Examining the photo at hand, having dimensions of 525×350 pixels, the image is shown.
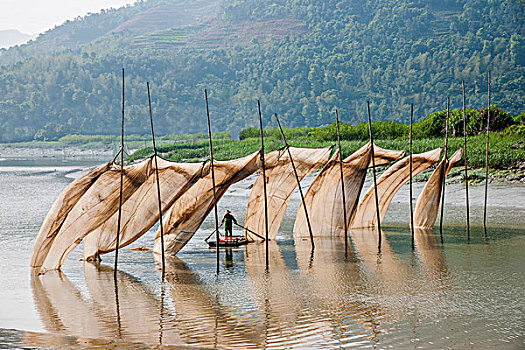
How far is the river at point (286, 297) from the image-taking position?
9.62 metres

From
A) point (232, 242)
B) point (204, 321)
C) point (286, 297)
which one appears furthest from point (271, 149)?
point (204, 321)

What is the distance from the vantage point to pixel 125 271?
49.4ft

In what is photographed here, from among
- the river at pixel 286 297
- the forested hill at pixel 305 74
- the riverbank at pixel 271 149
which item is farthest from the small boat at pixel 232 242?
the forested hill at pixel 305 74

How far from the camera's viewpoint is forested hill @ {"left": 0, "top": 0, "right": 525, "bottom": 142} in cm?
10938

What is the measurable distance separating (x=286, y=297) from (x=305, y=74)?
359 ft

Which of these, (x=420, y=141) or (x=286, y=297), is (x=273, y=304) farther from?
(x=420, y=141)

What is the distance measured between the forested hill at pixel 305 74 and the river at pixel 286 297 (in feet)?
284

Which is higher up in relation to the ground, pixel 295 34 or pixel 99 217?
pixel 295 34

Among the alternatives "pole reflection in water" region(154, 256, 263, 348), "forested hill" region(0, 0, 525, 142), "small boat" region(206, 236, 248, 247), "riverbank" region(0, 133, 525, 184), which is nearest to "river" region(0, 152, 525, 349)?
"pole reflection in water" region(154, 256, 263, 348)

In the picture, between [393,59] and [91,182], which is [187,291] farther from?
[393,59]

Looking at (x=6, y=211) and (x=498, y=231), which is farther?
(x=6, y=211)

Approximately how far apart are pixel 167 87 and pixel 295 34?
3188 centimetres

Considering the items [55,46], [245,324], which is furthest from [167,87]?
[245,324]

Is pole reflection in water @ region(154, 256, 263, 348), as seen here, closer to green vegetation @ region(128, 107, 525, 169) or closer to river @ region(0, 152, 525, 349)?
river @ region(0, 152, 525, 349)
